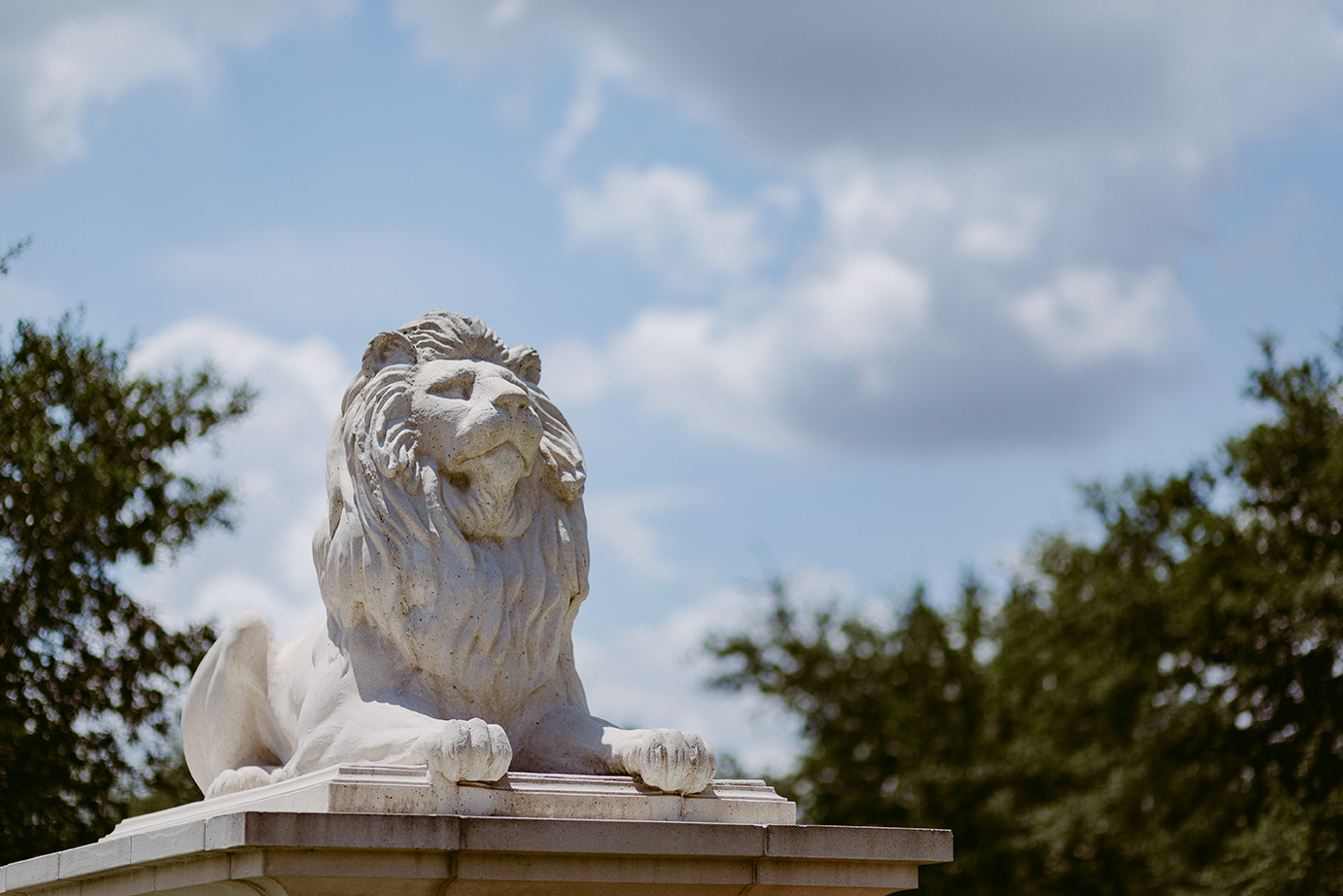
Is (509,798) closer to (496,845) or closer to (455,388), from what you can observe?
(496,845)

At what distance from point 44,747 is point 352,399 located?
8.47 m

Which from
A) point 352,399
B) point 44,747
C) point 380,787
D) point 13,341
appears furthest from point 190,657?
point 380,787

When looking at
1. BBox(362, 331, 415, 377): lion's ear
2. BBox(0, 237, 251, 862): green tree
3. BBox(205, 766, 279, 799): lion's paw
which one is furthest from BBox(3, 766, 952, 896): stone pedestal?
BBox(0, 237, 251, 862): green tree

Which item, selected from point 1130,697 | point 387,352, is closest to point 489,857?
point 387,352

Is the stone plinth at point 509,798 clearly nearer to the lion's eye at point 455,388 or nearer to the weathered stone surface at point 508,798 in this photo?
the weathered stone surface at point 508,798

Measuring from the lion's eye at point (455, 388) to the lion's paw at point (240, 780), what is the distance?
1595 millimetres

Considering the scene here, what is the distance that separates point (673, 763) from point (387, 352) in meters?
1.98

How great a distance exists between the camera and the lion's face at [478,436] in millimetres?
6380

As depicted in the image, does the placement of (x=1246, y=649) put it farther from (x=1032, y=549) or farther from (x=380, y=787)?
(x=380, y=787)

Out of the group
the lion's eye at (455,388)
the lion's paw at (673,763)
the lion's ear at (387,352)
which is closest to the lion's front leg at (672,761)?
the lion's paw at (673,763)

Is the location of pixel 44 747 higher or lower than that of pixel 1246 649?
lower

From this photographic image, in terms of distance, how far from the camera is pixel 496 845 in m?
5.45

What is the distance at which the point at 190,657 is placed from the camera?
14953 millimetres

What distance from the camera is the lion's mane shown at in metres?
6.25
